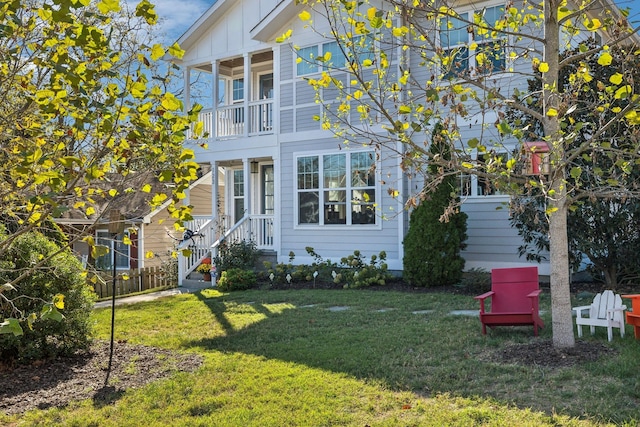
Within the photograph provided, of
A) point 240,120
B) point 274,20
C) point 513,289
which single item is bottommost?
point 513,289

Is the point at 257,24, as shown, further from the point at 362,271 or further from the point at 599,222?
the point at 599,222

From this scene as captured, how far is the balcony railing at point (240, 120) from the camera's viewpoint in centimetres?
1563

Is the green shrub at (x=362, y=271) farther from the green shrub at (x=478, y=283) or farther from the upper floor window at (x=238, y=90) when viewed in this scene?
the upper floor window at (x=238, y=90)

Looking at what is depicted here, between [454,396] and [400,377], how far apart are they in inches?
27.5

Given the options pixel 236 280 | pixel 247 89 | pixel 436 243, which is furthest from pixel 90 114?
pixel 247 89

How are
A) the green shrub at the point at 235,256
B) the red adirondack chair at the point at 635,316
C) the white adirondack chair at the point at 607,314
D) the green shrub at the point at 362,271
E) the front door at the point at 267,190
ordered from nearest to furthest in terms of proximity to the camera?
the red adirondack chair at the point at 635,316 → the white adirondack chair at the point at 607,314 → the green shrub at the point at 362,271 → the green shrub at the point at 235,256 → the front door at the point at 267,190

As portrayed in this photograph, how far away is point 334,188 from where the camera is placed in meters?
14.0

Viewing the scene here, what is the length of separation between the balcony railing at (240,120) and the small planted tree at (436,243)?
5.47m

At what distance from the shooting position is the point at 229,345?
23.5 feet

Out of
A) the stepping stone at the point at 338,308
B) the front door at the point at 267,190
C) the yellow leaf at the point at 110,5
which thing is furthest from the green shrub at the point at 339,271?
the yellow leaf at the point at 110,5

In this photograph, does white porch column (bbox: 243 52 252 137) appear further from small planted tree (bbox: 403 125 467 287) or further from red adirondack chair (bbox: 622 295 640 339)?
red adirondack chair (bbox: 622 295 640 339)

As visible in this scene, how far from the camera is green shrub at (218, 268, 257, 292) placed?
12.8 metres

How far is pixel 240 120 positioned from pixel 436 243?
741cm

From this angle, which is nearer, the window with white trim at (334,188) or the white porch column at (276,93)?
the window with white trim at (334,188)
